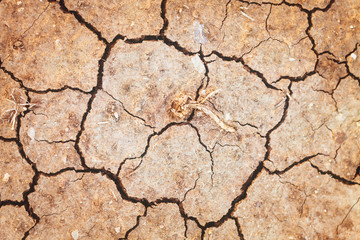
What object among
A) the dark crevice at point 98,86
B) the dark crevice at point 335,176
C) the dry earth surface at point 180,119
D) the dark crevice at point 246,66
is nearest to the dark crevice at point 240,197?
the dry earth surface at point 180,119

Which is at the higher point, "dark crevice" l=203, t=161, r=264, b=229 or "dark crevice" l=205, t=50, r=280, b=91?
"dark crevice" l=205, t=50, r=280, b=91

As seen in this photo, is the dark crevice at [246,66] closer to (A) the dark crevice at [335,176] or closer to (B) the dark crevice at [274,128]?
(B) the dark crevice at [274,128]

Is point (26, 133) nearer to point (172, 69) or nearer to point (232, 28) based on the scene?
point (172, 69)

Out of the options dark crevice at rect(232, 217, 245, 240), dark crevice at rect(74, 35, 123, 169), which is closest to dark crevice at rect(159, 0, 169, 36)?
dark crevice at rect(74, 35, 123, 169)

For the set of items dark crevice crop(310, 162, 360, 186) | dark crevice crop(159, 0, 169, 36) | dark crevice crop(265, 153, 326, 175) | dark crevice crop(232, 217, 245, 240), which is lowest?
dark crevice crop(232, 217, 245, 240)

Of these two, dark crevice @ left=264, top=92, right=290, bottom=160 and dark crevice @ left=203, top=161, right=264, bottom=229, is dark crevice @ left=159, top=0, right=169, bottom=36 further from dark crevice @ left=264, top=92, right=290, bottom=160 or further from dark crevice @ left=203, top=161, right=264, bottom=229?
dark crevice @ left=203, top=161, right=264, bottom=229

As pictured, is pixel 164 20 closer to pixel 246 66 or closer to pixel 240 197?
pixel 246 66

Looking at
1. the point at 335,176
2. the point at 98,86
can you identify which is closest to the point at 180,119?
the point at 98,86

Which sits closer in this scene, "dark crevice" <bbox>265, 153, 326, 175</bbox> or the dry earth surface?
the dry earth surface
